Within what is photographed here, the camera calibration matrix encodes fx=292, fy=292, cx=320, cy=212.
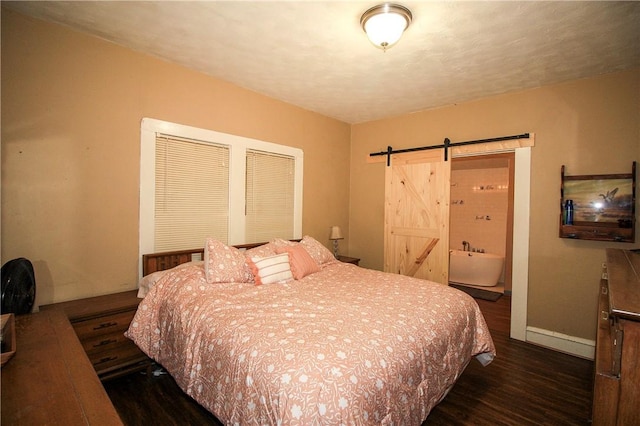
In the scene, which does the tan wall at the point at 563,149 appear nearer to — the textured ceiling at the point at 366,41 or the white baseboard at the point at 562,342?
the white baseboard at the point at 562,342

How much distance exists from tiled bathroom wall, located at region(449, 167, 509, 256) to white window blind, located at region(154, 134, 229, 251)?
427 cm

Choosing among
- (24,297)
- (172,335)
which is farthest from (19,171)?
(172,335)

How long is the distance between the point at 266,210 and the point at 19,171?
2.06 meters

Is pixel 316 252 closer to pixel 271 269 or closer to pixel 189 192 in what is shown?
pixel 271 269

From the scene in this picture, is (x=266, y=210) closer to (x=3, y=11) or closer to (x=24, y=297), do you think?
(x=24, y=297)

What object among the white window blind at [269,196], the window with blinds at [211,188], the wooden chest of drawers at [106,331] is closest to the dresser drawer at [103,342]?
the wooden chest of drawers at [106,331]

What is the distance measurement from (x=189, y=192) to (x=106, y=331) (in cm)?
129

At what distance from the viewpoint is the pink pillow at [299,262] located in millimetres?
2598

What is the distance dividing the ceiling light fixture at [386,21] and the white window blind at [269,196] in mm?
1870

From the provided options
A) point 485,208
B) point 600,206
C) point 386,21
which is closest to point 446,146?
point 600,206

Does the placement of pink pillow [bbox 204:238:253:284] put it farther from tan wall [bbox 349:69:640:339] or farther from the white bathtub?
the white bathtub

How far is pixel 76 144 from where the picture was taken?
218cm

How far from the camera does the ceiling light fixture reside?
1.76m

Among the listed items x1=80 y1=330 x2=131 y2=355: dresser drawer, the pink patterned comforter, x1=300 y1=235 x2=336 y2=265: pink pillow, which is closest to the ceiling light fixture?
the pink patterned comforter
